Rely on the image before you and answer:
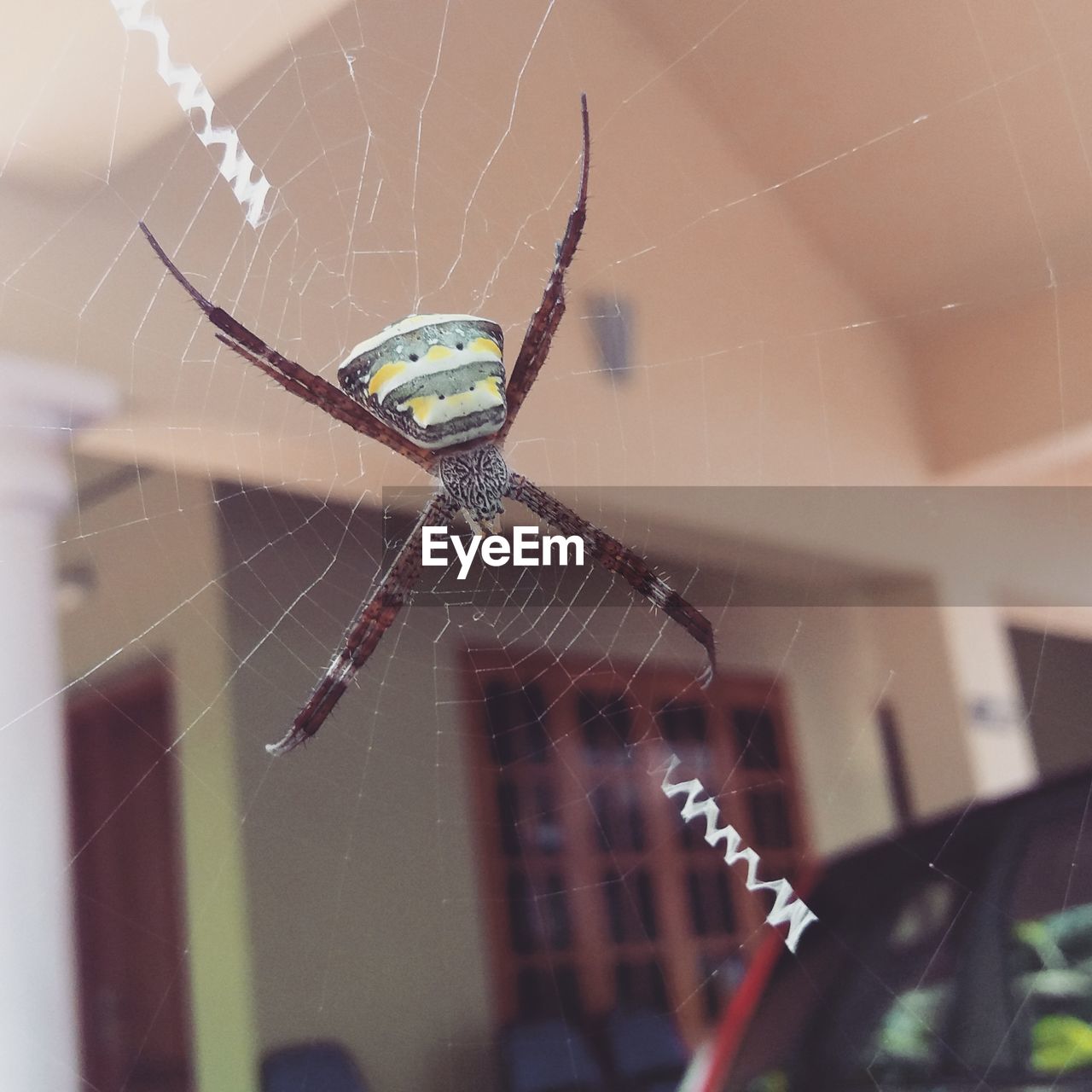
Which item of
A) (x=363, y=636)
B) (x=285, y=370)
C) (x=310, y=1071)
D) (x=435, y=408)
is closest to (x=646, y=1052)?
(x=310, y=1071)

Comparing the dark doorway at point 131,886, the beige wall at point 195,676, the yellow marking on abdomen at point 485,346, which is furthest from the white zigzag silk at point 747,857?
the dark doorway at point 131,886

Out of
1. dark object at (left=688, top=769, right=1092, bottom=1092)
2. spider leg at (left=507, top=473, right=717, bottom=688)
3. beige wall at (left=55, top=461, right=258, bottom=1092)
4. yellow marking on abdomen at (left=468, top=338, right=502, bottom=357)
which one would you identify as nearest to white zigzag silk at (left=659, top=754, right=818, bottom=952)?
dark object at (left=688, top=769, right=1092, bottom=1092)

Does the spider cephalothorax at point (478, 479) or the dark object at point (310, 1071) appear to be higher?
the spider cephalothorax at point (478, 479)

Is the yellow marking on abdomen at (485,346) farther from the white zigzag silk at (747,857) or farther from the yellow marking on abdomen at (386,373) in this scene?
the white zigzag silk at (747,857)

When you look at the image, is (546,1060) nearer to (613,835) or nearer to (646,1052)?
(646,1052)

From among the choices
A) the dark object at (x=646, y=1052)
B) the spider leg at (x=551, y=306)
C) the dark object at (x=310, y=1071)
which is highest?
the spider leg at (x=551, y=306)

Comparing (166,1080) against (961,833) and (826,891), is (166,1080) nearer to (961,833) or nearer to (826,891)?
(826,891)
